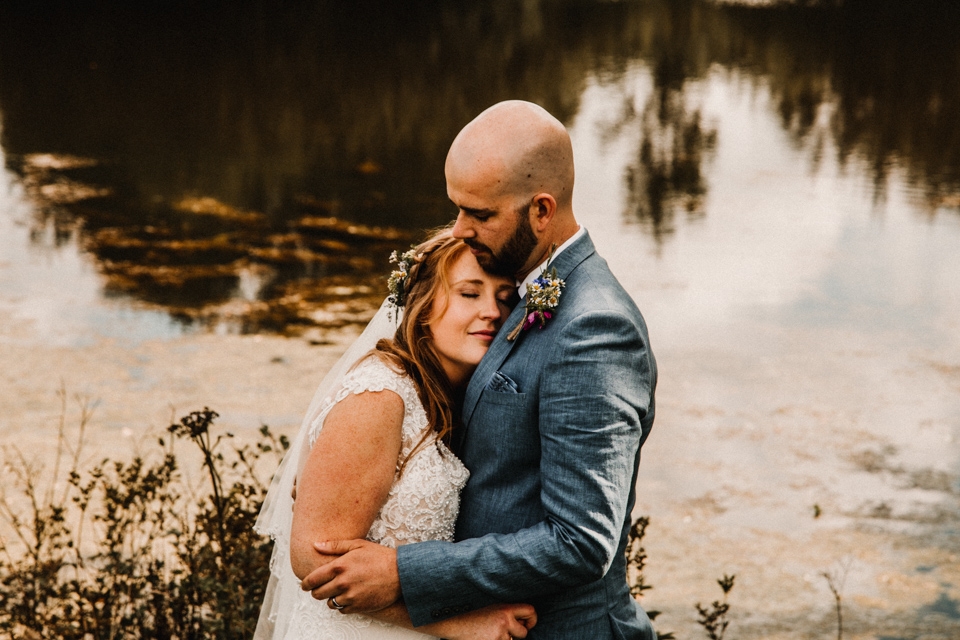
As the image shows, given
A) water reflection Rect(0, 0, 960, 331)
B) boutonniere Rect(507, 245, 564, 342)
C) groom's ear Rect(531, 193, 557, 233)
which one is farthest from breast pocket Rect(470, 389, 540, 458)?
water reflection Rect(0, 0, 960, 331)

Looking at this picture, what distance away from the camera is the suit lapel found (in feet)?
8.02

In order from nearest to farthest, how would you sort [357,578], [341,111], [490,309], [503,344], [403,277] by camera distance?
[357,578] → [503,344] → [490,309] → [403,277] → [341,111]

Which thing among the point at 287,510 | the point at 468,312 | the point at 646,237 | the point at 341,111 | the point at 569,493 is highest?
the point at 468,312

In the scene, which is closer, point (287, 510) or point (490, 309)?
point (490, 309)

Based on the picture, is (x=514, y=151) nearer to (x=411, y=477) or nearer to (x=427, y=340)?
(x=427, y=340)

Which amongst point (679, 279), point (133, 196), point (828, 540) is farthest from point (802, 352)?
point (133, 196)

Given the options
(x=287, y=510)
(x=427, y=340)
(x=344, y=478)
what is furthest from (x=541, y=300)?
(x=287, y=510)

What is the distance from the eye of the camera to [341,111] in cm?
1528

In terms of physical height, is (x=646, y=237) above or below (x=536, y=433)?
below

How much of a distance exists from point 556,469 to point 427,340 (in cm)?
61

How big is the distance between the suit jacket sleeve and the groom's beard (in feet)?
1.01

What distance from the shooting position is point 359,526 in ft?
7.89

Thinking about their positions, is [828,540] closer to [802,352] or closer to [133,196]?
[802,352]

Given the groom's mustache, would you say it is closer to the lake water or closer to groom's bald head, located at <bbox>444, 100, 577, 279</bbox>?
groom's bald head, located at <bbox>444, 100, 577, 279</bbox>
